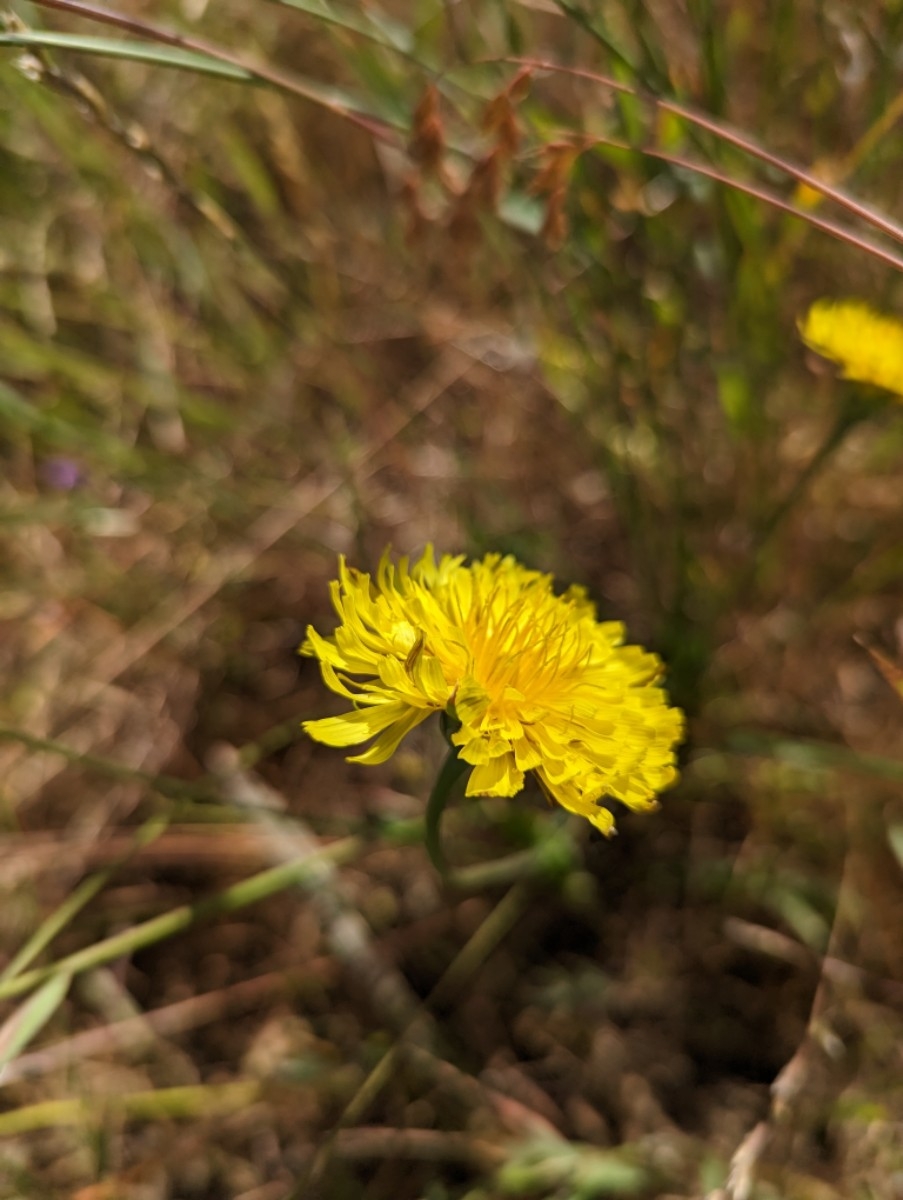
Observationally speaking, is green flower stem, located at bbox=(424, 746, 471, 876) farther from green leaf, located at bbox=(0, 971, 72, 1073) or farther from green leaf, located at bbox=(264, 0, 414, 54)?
green leaf, located at bbox=(264, 0, 414, 54)

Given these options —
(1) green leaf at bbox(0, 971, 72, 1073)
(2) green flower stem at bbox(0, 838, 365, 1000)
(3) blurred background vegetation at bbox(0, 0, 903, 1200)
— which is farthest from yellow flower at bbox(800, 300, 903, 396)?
(1) green leaf at bbox(0, 971, 72, 1073)

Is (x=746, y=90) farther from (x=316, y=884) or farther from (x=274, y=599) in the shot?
(x=316, y=884)

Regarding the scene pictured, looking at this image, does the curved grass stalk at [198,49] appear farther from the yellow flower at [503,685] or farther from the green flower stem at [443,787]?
the green flower stem at [443,787]

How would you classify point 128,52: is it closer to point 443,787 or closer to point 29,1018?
point 443,787

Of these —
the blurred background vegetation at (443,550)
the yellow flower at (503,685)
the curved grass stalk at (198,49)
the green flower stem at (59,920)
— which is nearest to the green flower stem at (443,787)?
the yellow flower at (503,685)

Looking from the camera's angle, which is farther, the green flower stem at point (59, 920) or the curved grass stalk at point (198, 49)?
the green flower stem at point (59, 920)

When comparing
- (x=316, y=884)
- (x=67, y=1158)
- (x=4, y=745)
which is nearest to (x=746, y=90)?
(x=316, y=884)
